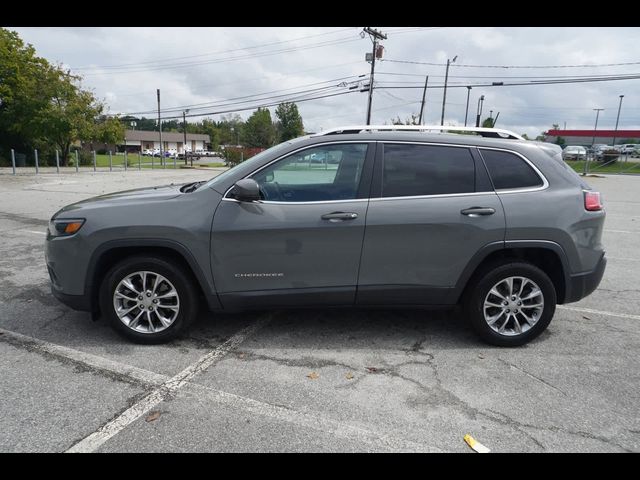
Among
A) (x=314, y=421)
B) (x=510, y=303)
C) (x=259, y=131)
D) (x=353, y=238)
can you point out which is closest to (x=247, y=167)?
(x=353, y=238)

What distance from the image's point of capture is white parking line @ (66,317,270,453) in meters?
2.47

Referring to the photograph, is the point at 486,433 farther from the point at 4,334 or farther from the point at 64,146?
the point at 64,146

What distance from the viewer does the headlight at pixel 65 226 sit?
351 cm

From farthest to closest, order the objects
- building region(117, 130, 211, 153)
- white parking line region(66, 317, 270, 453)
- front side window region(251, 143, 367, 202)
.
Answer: building region(117, 130, 211, 153)
front side window region(251, 143, 367, 202)
white parking line region(66, 317, 270, 453)

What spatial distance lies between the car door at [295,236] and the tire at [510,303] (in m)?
1.07

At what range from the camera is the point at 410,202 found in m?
3.51

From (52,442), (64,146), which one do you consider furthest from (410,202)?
(64,146)

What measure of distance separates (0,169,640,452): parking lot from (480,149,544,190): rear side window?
139 cm

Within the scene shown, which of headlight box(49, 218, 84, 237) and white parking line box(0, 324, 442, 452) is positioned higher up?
headlight box(49, 218, 84, 237)

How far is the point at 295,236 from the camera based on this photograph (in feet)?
11.3

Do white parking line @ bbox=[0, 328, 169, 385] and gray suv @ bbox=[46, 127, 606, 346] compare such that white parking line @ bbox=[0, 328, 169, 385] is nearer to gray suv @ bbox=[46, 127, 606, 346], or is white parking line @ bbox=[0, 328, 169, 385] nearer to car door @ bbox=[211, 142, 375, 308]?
gray suv @ bbox=[46, 127, 606, 346]

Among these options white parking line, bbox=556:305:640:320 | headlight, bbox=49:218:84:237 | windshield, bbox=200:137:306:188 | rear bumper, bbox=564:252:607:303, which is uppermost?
windshield, bbox=200:137:306:188

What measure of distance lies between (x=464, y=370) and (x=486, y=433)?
2.52 feet

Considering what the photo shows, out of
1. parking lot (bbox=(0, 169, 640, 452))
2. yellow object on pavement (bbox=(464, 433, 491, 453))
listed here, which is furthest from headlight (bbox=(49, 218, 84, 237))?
yellow object on pavement (bbox=(464, 433, 491, 453))
